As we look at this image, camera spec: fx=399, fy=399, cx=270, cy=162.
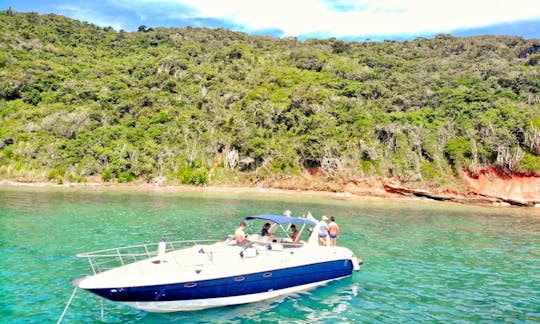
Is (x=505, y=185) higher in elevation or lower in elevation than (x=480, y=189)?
higher

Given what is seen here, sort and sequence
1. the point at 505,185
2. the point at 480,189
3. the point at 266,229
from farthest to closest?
1. the point at 480,189
2. the point at 505,185
3. the point at 266,229

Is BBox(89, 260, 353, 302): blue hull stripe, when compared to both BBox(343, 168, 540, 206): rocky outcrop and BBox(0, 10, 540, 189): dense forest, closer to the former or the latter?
BBox(343, 168, 540, 206): rocky outcrop

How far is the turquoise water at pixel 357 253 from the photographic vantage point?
1245cm

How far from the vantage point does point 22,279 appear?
14922mm

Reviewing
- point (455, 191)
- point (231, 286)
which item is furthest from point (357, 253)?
point (455, 191)

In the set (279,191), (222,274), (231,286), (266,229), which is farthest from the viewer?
(279,191)

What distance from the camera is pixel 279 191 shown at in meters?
59.3

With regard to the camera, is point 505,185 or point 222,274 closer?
point 222,274

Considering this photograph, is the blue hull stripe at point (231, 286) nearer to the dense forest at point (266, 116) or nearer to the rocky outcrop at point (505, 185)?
the dense forest at point (266, 116)

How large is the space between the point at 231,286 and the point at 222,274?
0.55 metres

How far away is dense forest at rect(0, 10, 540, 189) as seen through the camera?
61594mm

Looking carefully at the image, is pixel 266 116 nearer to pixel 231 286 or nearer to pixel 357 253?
pixel 357 253

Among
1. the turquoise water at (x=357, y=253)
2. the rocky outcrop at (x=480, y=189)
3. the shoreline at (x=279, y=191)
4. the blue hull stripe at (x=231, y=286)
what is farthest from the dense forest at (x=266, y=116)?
the blue hull stripe at (x=231, y=286)

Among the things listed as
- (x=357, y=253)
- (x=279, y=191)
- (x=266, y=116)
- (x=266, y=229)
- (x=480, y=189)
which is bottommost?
(x=279, y=191)
